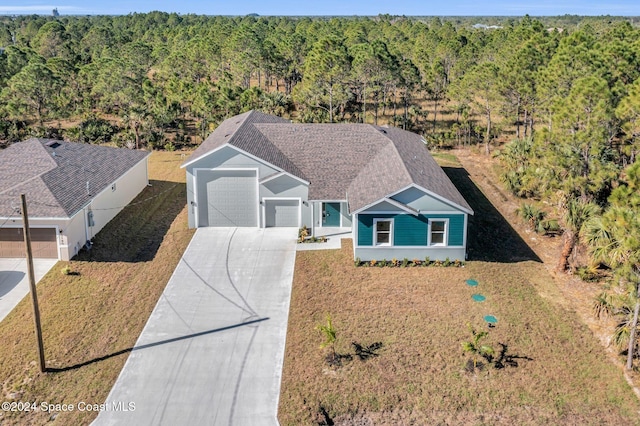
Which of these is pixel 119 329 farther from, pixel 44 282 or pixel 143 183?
pixel 143 183

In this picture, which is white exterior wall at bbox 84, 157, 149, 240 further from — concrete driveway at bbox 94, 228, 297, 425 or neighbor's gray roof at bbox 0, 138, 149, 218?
concrete driveway at bbox 94, 228, 297, 425

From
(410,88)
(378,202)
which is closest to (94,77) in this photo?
(410,88)

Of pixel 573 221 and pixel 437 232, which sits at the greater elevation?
pixel 573 221

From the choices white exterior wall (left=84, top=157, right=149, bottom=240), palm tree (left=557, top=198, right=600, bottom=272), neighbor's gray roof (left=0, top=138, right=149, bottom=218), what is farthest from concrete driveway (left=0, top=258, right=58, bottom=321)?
palm tree (left=557, top=198, right=600, bottom=272)

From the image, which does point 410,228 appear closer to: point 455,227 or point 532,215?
point 455,227

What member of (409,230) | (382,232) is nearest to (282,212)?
(382,232)
